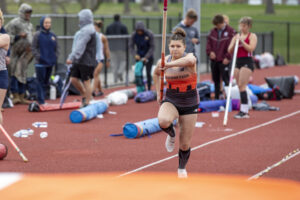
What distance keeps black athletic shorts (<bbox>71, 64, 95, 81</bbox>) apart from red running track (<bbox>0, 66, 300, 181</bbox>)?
0.89 meters

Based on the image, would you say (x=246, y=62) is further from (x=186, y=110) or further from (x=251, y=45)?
(x=186, y=110)

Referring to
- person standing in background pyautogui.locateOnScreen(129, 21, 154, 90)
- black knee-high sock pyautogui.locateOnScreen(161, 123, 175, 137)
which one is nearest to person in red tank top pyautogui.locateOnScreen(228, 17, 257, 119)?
person standing in background pyautogui.locateOnScreen(129, 21, 154, 90)

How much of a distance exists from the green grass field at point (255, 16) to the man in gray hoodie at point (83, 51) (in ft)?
61.0

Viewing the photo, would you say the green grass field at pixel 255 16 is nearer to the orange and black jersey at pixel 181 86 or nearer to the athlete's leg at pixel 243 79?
the athlete's leg at pixel 243 79

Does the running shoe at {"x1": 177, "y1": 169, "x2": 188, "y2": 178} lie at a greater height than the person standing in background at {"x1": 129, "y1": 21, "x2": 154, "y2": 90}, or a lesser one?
lesser

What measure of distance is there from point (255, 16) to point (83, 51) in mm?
49606

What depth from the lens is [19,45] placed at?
1616 centimetres

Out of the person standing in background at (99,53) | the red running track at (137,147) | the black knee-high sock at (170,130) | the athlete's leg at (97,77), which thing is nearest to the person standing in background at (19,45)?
the red running track at (137,147)

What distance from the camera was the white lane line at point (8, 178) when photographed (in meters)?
8.22

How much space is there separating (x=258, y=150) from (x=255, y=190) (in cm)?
290

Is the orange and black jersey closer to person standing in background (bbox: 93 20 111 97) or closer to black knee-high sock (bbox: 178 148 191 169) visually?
black knee-high sock (bbox: 178 148 191 169)

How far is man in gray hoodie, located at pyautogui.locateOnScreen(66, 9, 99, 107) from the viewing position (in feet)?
47.3

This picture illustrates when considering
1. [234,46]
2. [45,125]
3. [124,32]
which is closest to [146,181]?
[45,125]

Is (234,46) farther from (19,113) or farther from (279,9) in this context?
(279,9)
